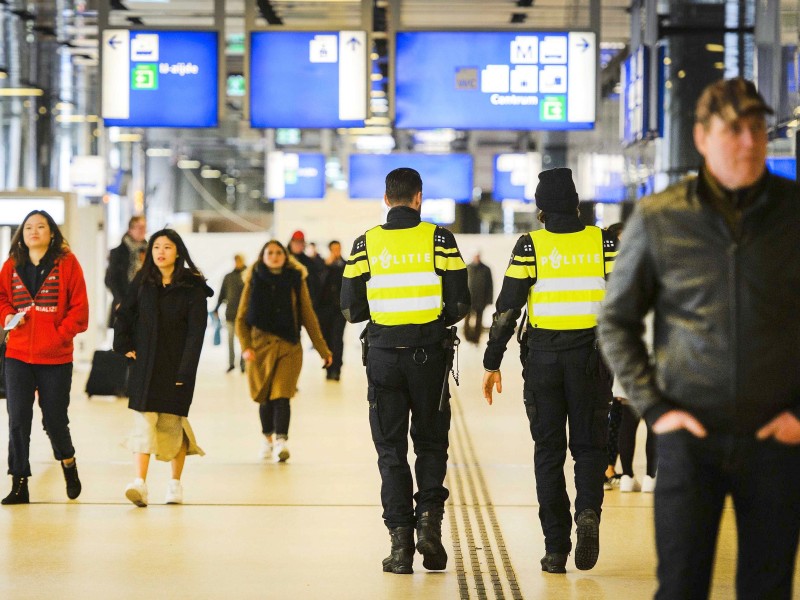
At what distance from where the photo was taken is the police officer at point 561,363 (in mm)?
5738

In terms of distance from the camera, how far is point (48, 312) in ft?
24.8

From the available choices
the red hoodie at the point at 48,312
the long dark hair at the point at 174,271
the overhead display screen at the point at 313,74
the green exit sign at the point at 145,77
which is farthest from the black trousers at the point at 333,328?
the red hoodie at the point at 48,312

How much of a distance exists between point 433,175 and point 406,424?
61.6 feet

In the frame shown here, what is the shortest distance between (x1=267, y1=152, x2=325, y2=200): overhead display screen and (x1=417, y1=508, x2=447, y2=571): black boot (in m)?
19.5

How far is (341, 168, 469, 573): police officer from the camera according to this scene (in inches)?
230

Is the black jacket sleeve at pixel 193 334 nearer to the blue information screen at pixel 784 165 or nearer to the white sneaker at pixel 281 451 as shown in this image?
the white sneaker at pixel 281 451

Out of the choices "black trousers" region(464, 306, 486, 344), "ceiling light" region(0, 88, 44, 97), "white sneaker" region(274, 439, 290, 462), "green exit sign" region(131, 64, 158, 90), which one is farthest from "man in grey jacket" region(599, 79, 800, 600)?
"ceiling light" region(0, 88, 44, 97)

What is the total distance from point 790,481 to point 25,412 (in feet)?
17.8

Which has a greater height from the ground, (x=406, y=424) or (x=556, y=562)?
(x=406, y=424)

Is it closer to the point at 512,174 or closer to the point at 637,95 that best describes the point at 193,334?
the point at 637,95

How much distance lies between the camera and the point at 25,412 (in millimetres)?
7547

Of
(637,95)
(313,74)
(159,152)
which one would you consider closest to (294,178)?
(637,95)

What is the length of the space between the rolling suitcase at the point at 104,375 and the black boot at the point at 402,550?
5.81 metres

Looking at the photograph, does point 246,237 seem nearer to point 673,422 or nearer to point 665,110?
point 665,110
